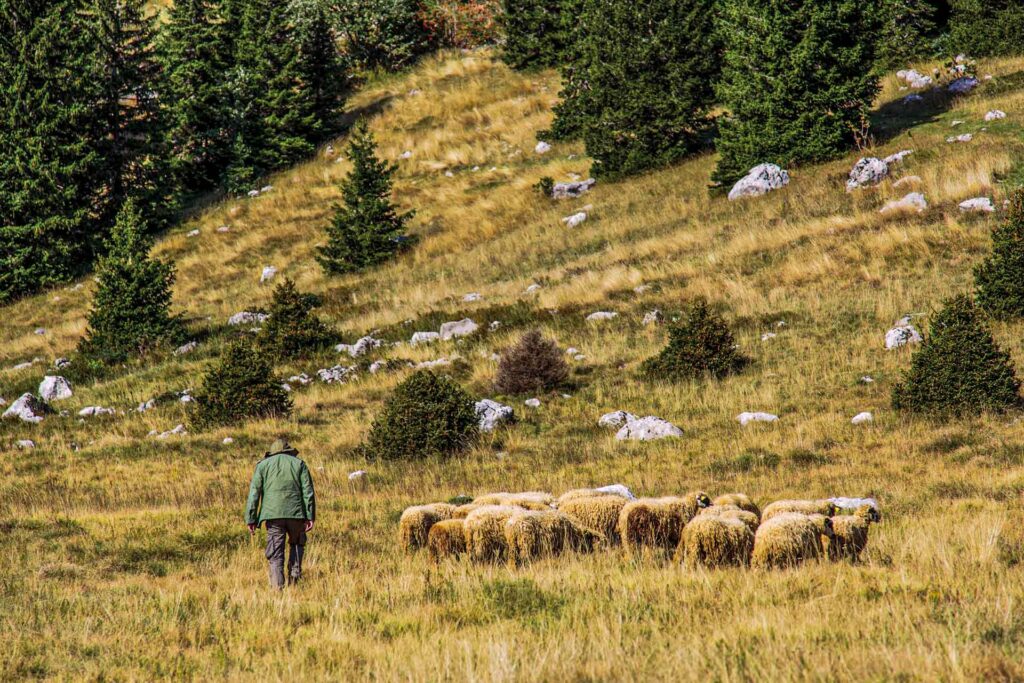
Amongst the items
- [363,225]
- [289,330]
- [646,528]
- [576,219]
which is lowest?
[576,219]

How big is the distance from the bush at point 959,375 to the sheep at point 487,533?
360 inches

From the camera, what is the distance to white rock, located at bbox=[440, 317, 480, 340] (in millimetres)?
26531

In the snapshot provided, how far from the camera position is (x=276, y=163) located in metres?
50.6

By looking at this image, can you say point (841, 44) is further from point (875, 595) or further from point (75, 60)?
point (75, 60)

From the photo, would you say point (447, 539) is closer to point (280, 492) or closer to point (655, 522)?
point (280, 492)

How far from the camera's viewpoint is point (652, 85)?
1508 inches

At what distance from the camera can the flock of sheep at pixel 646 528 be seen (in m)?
8.83

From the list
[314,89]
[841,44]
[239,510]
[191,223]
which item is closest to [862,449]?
[239,510]

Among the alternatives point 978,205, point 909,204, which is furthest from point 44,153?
point 978,205

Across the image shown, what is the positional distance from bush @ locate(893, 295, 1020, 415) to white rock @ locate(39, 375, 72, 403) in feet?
70.8

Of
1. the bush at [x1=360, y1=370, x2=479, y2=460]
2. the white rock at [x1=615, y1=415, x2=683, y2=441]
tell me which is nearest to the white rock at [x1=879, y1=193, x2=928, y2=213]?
the white rock at [x1=615, y1=415, x2=683, y2=441]

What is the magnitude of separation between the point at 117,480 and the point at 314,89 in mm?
40303

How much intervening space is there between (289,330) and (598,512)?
1779 cm

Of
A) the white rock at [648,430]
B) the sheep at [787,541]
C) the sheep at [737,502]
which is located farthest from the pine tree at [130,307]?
the sheep at [787,541]
